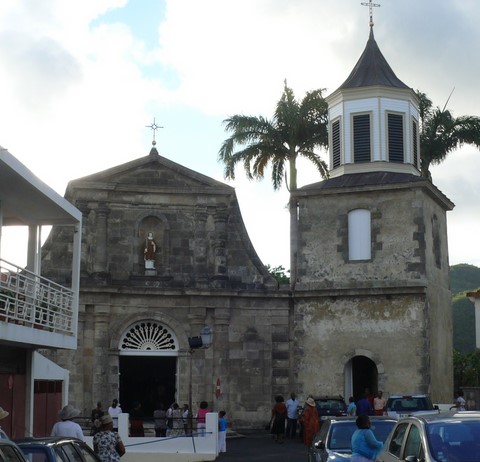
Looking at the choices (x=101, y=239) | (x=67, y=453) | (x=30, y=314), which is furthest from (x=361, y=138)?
Answer: (x=67, y=453)

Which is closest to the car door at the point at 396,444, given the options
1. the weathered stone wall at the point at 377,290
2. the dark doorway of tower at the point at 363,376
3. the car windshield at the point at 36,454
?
the car windshield at the point at 36,454

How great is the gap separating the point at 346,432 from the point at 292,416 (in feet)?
44.8

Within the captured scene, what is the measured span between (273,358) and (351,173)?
256 inches

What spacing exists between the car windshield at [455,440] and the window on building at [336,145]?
74.9ft

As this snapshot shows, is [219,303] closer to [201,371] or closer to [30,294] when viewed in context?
[201,371]

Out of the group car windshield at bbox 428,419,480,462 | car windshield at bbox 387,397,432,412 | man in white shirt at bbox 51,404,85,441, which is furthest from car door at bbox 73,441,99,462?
car windshield at bbox 387,397,432,412

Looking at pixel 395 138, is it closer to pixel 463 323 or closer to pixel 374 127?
pixel 374 127

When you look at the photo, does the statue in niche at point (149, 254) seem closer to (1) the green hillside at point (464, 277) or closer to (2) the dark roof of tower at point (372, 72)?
(2) the dark roof of tower at point (372, 72)

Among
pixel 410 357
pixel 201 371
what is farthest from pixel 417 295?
pixel 201 371

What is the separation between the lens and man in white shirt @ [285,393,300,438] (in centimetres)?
3012

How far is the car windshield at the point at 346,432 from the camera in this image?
643 inches

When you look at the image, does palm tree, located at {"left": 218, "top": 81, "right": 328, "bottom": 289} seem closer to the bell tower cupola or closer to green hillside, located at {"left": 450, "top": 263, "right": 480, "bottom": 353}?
the bell tower cupola

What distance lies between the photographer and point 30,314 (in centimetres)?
1872

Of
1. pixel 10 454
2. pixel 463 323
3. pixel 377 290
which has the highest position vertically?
pixel 463 323
